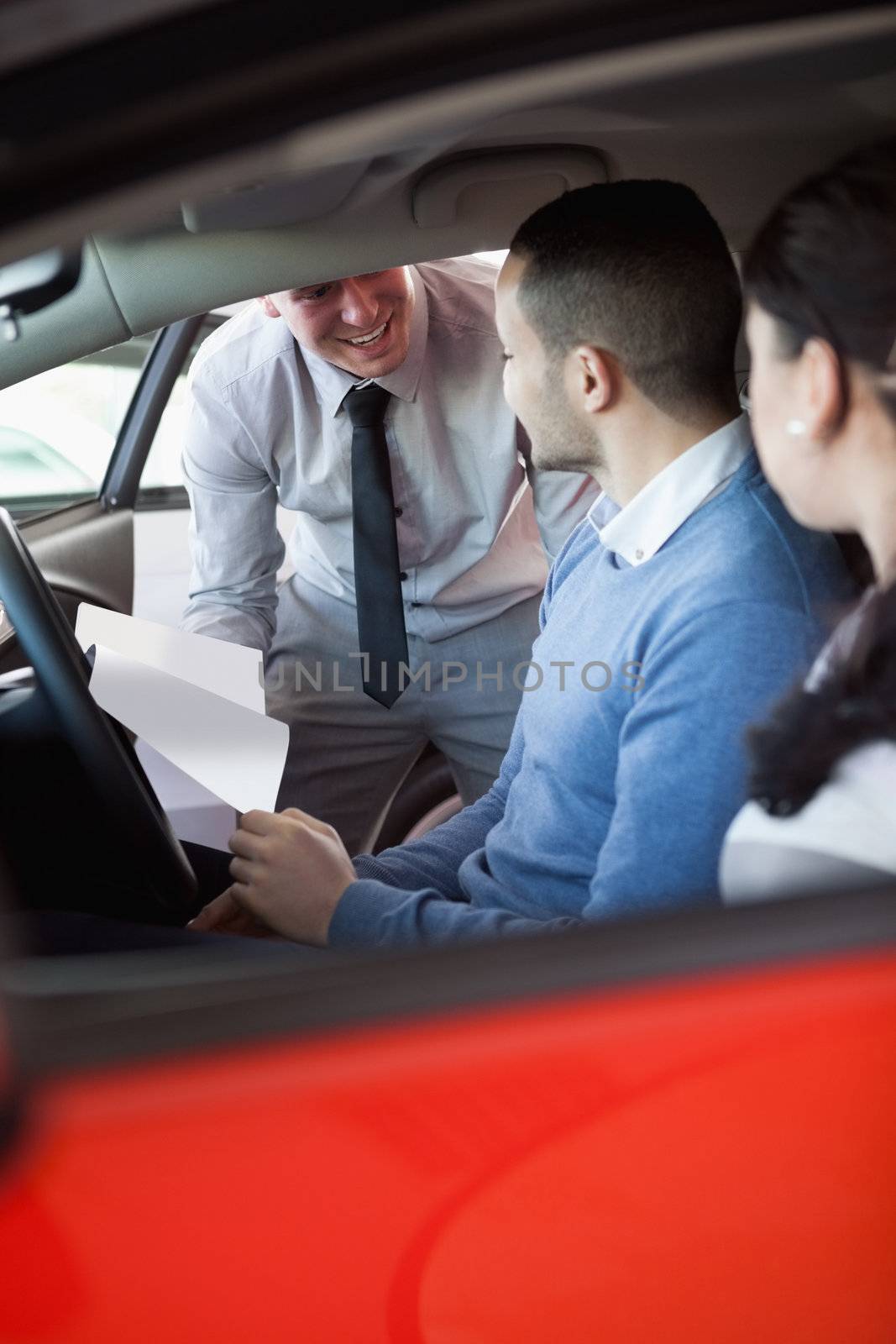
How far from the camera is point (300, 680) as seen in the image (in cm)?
244

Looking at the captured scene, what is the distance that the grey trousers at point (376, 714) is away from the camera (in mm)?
2316

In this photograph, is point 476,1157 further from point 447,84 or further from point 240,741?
point 240,741

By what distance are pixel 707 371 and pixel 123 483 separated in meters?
2.21

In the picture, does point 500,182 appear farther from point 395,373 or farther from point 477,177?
point 395,373

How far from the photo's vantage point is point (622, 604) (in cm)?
125

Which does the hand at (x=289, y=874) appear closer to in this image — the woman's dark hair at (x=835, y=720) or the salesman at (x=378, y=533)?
the woman's dark hair at (x=835, y=720)

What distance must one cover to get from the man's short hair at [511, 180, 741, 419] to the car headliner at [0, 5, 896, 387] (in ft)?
0.24

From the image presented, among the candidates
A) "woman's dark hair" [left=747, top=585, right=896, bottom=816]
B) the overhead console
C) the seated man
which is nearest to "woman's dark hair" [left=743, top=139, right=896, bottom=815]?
"woman's dark hair" [left=747, top=585, right=896, bottom=816]

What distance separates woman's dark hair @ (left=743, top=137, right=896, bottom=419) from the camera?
2.93 feet

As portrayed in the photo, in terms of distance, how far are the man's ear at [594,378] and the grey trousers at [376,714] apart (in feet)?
3.33

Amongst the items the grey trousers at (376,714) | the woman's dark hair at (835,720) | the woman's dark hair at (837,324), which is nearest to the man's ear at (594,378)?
the woman's dark hair at (837,324)

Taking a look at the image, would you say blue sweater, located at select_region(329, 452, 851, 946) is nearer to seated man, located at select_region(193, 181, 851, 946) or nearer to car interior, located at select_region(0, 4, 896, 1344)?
seated man, located at select_region(193, 181, 851, 946)

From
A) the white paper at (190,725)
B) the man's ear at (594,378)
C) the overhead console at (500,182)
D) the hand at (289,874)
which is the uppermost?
the overhead console at (500,182)

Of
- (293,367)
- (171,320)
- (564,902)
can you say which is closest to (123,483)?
(293,367)
